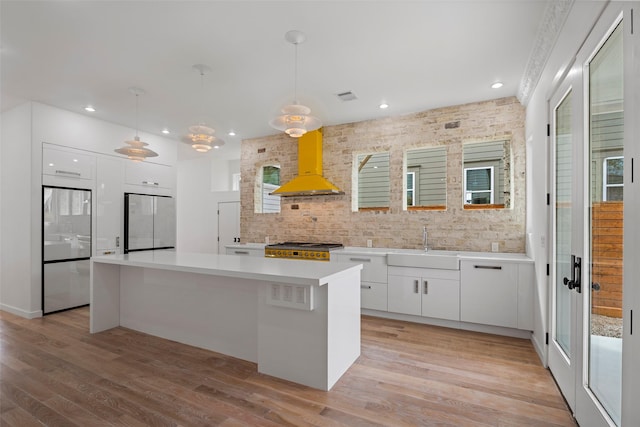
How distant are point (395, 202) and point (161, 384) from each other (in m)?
3.70

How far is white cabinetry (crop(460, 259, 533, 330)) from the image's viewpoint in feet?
11.2

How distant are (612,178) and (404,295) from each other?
9.14 ft

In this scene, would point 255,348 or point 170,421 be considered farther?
point 255,348

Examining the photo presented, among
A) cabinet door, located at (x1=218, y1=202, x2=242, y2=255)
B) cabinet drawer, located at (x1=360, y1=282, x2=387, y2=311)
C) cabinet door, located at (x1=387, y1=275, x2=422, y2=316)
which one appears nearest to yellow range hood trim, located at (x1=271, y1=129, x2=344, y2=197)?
cabinet drawer, located at (x1=360, y1=282, x2=387, y2=311)

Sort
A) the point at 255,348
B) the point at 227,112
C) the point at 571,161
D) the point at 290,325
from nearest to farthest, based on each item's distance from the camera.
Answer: the point at 571,161
the point at 290,325
the point at 255,348
the point at 227,112

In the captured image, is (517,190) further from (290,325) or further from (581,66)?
(290,325)

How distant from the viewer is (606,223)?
5.44 feet

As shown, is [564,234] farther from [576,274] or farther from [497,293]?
[497,293]

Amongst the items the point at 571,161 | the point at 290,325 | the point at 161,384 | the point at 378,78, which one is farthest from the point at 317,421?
the point at 378,78

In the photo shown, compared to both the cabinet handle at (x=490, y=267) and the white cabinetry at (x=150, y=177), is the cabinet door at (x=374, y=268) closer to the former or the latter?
the cabinet handle at (x=490, y=267)

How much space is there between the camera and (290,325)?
8.18ft

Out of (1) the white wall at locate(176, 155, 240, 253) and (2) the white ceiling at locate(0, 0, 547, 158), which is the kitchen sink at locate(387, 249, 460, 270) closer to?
(2) the white ceiling at locate(0, 0, 547, 158)

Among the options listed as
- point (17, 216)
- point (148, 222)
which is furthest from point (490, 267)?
point (17, 216)

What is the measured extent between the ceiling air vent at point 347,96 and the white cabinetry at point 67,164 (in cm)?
401
